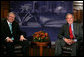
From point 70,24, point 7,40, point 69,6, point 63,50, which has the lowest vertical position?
point 63,50

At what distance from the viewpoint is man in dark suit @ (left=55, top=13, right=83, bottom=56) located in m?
3.56

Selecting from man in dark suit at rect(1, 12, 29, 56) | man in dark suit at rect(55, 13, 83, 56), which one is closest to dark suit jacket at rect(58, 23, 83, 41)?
man in dark suit at rect(55, 13, 83, 56)

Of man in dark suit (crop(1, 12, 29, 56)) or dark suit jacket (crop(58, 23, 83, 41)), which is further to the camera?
dark suit jacket (crop(58, 23, 83, 41))

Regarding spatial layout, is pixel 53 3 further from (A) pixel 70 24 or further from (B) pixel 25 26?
(A) pixel 70 24

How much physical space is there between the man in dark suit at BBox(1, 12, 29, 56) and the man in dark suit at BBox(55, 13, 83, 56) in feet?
2.58

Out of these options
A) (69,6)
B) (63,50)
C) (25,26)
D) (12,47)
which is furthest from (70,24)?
(25,26)

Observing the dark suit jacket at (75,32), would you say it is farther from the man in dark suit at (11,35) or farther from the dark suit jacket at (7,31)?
the dark suit jacket at (7,31)

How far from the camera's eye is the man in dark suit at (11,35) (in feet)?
11.5

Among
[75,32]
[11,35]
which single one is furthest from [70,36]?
[11,35]

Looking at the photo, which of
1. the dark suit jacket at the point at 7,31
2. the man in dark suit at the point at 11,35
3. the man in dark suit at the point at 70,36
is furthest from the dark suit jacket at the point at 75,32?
the dark suit jacket at the point at 7,31

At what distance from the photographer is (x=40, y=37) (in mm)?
3977

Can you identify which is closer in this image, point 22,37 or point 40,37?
point 22,37

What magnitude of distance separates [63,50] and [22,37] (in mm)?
1030

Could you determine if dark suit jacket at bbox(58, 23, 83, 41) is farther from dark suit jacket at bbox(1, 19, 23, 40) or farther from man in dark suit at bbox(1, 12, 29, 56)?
dark suit jacket at bbox(1, 19, 23, 40)
